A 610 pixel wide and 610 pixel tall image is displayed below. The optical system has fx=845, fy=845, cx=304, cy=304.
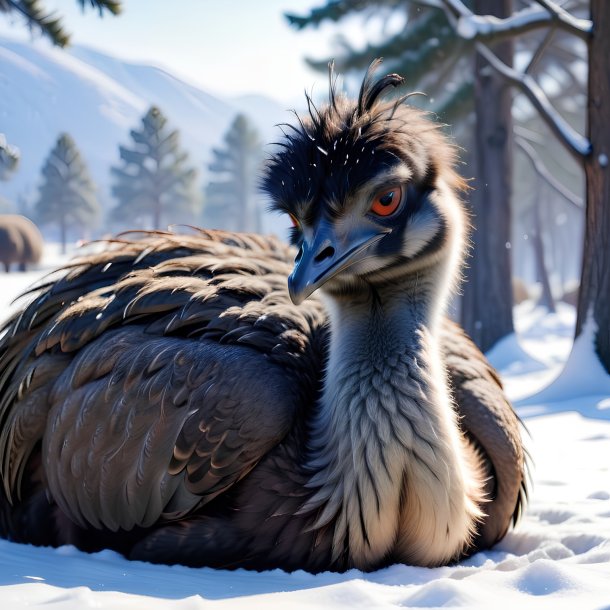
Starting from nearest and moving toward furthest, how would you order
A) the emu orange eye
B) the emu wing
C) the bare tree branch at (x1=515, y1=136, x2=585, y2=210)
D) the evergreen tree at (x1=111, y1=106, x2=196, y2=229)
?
1. the emu wing
2. the emu orange eye
3. the bare tree branch at (x1=515, y1=136, x2=585, y2=210)
4. the evergreen tree at (x1=111, y1=106, x2=196, y2=229)

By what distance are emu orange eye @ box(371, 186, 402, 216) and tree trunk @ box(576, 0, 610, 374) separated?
18.5 feet

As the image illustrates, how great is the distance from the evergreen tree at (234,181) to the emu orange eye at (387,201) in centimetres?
4172

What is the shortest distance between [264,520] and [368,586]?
0.50 meters

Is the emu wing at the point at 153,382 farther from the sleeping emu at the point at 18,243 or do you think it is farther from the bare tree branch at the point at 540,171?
the sleeping emu at the point at 18,243

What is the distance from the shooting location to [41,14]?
9602 millimetres

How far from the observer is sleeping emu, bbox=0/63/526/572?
122 inches

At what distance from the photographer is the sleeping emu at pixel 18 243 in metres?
17.9

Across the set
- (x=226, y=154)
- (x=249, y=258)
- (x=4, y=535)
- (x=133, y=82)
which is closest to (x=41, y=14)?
(x=133, y=82)

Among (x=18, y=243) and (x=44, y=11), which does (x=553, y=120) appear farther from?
(x=18, y=243)

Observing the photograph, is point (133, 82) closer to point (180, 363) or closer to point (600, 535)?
point (180, 363)

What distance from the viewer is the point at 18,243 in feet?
59.2

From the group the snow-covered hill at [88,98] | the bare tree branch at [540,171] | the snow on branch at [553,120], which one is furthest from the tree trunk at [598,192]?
the bare tree branch at [540,171]

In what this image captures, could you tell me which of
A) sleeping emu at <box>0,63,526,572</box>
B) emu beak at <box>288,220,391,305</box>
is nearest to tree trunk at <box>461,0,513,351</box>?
sleeping emu at <box>0,63,526,572</box>

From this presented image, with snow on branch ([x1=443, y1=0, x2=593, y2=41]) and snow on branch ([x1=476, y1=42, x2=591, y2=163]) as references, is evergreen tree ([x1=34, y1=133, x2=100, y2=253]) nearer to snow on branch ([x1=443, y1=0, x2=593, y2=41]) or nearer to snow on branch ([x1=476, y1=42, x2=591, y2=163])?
snow on branch ([x1=476, y1=42, x2=591, y2=163])
